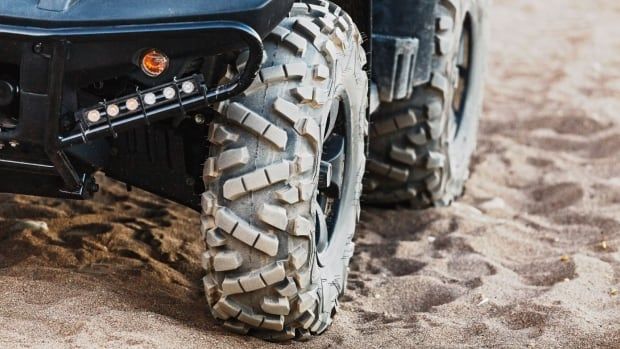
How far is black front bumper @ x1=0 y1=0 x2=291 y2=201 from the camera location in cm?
314

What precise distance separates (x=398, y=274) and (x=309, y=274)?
114 centimetres

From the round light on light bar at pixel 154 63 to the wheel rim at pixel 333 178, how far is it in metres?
0.84

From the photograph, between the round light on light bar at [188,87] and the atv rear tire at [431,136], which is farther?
the atv rear tire at [431,136]

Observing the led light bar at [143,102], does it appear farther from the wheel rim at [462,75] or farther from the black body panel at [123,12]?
the wheel rim at [462,75]

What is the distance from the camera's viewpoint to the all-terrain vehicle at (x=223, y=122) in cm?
317

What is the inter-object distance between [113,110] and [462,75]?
3.17 metres

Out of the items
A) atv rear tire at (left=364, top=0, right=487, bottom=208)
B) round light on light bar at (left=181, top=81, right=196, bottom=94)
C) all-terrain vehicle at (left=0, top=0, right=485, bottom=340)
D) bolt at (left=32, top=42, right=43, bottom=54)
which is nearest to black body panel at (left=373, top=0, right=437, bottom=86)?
atv rear tire at (left=364, top=0, right=487, bottom=208)

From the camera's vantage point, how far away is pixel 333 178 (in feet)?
13.6

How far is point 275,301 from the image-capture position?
3586 mm

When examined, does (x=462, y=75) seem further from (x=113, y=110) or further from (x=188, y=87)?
(x=113, y=110)

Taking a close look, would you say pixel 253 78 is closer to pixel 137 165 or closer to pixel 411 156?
pixel 137 165

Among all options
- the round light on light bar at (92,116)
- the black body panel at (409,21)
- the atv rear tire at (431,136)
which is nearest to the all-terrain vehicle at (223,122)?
the round light on light bar at (92,116)

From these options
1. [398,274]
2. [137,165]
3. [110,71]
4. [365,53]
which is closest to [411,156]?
[398,274]

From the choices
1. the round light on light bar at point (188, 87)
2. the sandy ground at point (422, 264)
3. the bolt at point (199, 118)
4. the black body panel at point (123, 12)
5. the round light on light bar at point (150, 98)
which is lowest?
the sandy ground at point (422, 264)
